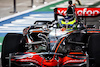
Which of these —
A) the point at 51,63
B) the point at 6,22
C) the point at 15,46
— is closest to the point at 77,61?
the point at 51,63

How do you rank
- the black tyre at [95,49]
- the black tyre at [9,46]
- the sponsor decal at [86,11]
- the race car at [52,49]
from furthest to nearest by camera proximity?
the sponsor decal at [86,11]
the black tyre at [9,46]
the black tyre at [95,49]
the race car at [52,49]

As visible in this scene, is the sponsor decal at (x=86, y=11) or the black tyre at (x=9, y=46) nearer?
the black tyre at (x=9, y=46)

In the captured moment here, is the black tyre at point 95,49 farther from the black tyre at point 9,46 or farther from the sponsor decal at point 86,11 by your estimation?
the sponsor decal at point 86,11

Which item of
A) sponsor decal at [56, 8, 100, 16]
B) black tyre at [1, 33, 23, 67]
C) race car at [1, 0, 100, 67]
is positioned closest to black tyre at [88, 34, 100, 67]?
race car at [1, 0, 100, 67]

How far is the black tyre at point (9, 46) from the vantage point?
630 cm

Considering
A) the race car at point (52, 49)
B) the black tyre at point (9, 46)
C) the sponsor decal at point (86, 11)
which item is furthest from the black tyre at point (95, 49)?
the sponsor decal at point (86, 11)

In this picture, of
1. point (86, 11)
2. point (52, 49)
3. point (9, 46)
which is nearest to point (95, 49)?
point (52, 49)

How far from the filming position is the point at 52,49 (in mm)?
6258

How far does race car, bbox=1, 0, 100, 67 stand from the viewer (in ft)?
19.1

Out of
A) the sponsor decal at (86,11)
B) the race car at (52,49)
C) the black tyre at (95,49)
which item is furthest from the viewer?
the sponsor decal at (86,11)

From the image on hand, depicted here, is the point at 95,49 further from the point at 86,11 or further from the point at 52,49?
the point at 86,11

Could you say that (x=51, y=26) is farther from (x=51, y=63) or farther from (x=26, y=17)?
(x=26, y=17)

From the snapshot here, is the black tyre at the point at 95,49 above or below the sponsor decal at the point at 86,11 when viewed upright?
below

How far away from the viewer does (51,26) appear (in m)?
7.73
